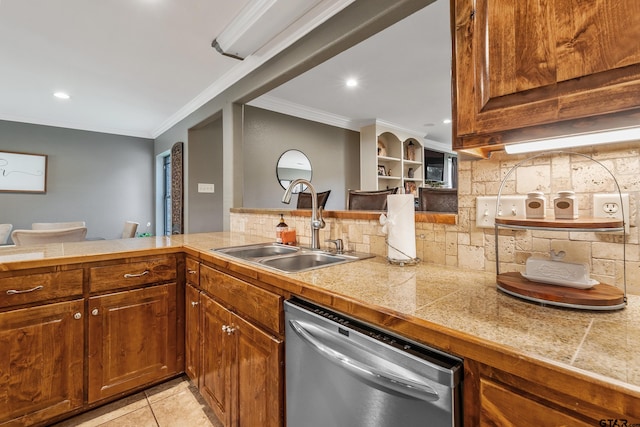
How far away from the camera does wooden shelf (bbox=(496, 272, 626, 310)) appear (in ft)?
2.33

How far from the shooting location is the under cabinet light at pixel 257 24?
178cm

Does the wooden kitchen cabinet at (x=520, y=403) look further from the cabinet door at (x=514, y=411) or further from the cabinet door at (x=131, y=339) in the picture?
the cabinet door at (x=131, y=339)

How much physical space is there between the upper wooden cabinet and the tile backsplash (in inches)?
12.0

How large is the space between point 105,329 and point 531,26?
2.15 metres

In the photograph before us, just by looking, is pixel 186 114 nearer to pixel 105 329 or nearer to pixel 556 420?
pixel 105 329

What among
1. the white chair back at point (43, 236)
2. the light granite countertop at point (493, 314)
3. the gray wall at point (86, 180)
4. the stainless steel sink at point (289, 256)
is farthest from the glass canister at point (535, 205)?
the gray wall at point (86, 180)

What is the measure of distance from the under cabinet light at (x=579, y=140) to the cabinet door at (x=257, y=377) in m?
1.01

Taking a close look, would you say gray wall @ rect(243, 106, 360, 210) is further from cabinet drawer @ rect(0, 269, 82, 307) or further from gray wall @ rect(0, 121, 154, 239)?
gray wall @ rect(0, 121, 154, 239)

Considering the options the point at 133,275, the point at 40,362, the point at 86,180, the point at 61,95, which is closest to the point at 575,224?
the point at 133,275

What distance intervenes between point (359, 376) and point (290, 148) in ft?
11.5

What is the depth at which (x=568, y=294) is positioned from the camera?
747 millimetres

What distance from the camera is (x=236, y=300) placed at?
1298 mm

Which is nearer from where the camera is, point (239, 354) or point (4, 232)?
point (239, 354)

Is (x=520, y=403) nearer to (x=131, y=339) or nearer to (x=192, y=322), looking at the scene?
(x=192, y=322)
